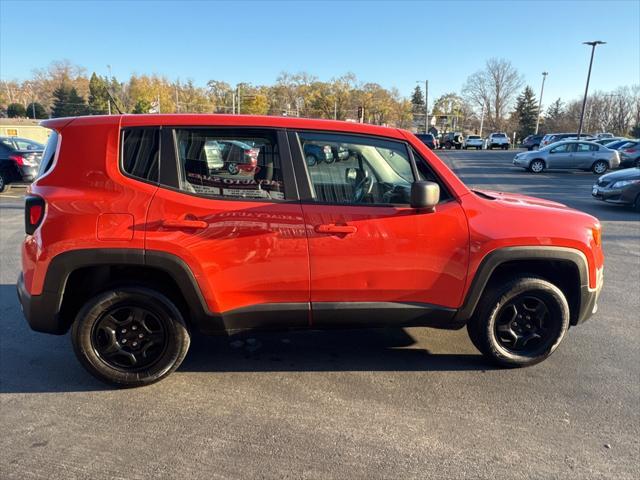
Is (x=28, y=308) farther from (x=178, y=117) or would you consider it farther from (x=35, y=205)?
(x=178, y=117)

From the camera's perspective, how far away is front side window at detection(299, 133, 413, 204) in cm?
321

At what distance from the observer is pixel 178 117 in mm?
3188

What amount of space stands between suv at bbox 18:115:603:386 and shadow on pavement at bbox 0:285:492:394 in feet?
1.21

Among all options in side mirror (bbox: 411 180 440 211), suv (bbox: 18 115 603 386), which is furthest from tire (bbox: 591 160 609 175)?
side mirror (bbox: 411 180 440 211)

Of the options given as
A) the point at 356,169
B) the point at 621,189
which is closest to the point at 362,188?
the point at 356,169

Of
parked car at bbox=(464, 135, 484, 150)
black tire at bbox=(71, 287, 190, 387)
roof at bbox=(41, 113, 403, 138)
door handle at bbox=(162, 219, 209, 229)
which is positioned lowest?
black tire at bbox=(71, 287, 190, 387)

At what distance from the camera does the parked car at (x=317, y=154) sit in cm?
321

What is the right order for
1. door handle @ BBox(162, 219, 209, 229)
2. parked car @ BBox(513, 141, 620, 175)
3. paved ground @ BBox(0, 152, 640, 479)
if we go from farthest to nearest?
parked car @ BBox(513, 141, 620, 175) → door handle @ BBox(162, 219, 209, 229) → paved ground @ BBox(0, 152, 640, 479)

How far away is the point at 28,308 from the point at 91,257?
0.63 meters

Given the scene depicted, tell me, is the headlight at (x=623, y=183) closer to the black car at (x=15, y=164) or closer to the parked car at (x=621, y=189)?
the parked car at (x=621, y=189)

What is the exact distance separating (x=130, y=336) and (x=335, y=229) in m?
1.65

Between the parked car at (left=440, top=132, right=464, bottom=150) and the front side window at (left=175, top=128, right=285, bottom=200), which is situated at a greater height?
the parked car at (left=440, top=132, right=464, bottom=150)

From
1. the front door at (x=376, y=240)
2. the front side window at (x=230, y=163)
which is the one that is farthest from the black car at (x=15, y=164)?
the front door at (x=376, y=240)

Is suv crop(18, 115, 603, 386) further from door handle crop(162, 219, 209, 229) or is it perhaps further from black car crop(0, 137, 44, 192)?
black car crop(0, 137, 44, 192)
